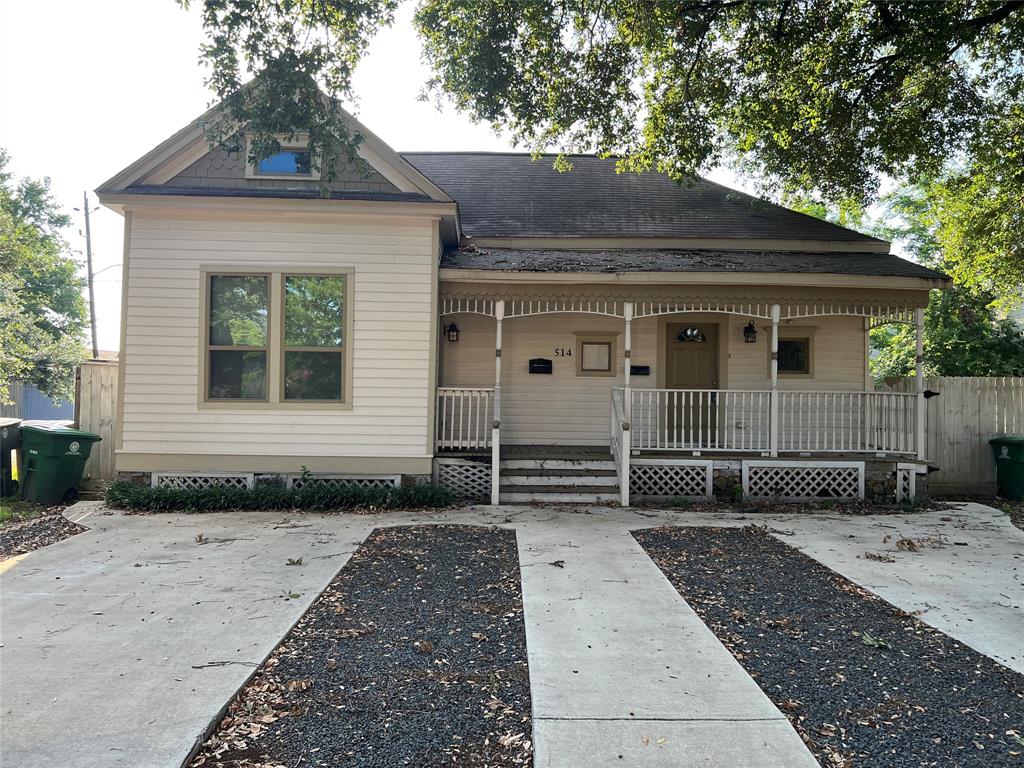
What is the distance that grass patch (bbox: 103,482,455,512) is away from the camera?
7.70 meters

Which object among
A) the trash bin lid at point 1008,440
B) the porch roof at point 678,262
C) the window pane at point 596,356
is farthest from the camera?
the window pane at point 596,356

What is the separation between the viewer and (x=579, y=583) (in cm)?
486

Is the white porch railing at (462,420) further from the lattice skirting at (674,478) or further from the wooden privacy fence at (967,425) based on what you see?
the wooden privacy fence at (967,425)

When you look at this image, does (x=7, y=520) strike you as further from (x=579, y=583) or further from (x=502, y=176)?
(x=502, y=176)

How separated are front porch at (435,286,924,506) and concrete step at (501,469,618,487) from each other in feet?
0.14

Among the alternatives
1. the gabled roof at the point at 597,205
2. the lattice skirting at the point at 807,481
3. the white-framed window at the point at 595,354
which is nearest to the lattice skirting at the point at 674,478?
the lattice skirting at the point at 807,481

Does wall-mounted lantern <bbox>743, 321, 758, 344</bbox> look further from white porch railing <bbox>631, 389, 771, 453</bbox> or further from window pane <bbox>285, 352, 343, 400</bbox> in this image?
window pane <bbox>285, 352, 343, 400</bbox>

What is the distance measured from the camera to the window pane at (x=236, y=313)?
819 cm

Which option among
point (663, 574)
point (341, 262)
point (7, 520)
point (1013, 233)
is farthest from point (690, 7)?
point (7, 520)

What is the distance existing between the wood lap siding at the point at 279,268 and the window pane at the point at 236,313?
22 centimetres

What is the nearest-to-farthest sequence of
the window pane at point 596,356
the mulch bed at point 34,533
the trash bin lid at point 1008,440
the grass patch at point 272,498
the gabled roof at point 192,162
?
the mulch bed at point 34,533 < the grass patch at point 272,498 < the gabled roof at point 192,162 < the trash bin lid at point 1008,440 < the window pane at point 596,356

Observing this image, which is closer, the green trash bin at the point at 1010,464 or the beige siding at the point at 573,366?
the green trash bin at the point at 1010,464

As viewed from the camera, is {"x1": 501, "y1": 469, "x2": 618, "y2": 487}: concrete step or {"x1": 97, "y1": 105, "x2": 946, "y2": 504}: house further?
{"x1": 501, "y1": 469, "x2": 618, "y2": 487}: concrete step

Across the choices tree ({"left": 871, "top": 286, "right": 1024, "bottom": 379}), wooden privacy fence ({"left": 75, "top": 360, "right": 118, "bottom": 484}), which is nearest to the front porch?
wooden privacy fence ({"left": 75, "top": 360, "right": 118, "bottom": 484})
